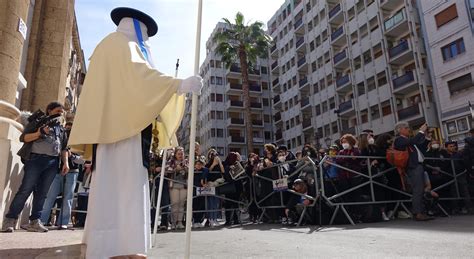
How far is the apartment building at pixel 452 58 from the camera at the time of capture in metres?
26.0

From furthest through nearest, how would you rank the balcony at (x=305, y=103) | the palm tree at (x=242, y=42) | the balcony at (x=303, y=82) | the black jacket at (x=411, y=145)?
the balcony at (x=303, y=82) < the balcony at (x=305, y=103) < the palm tree at (x=242, y=42) < the black jacket at (x=411, y=145)

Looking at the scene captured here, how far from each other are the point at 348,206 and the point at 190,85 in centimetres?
585

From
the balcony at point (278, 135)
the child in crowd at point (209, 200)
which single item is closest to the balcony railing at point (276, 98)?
the balcony at point (278, 135)

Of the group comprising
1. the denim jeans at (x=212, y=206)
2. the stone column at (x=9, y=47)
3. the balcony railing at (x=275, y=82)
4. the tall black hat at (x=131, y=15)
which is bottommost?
the denim jeans at (x=212, y=206)

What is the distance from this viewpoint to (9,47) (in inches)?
247

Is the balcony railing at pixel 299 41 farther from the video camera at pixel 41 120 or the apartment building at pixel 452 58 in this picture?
the video camera at pixel 41 120

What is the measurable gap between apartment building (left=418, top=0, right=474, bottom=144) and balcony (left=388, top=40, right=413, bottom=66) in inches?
83.1

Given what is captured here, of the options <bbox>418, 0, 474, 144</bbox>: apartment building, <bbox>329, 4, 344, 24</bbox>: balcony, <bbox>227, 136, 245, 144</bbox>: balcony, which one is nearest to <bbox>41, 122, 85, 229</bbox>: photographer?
<bbox>418, 0, 474, 144</bbox>: apartment building

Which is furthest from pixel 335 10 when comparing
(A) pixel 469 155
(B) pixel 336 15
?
(A) pixel 469 155

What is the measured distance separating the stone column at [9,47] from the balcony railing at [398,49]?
103ft

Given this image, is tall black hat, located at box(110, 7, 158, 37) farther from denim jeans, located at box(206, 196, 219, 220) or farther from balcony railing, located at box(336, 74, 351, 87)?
balcony railing, located at box(336, 74, 351, 87)

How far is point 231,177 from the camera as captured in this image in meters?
9.20

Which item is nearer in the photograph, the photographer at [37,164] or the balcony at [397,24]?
the photographer at [37,164]

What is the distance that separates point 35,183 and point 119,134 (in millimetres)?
2928
